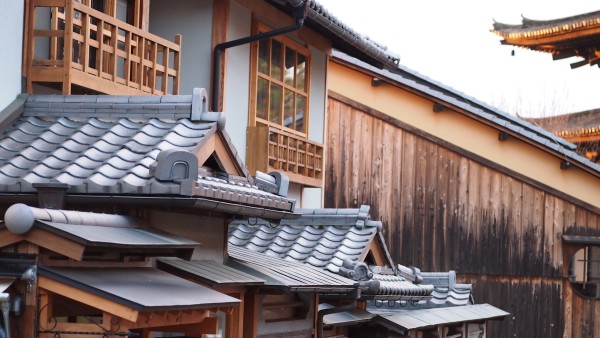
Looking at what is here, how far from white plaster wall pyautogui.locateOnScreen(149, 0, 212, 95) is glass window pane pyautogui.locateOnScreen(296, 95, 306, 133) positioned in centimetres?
331

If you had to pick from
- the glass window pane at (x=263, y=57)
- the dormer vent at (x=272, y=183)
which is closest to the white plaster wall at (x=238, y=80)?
the glass window pane at (x=263, y=57)

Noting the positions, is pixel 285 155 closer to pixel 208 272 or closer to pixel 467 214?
pixel 208 272

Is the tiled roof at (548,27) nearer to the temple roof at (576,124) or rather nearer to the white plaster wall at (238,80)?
the temple roof at (576,124)

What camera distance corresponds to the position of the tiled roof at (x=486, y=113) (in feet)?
82.9

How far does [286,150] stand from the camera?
18.4 m

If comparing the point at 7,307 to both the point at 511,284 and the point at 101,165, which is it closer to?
the point at 101,165

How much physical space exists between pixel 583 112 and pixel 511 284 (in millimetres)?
9448

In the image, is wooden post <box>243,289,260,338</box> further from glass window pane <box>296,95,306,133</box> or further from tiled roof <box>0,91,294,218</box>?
glass window pane <box>296,95,306,133</box>

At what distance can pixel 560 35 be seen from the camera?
35.2m

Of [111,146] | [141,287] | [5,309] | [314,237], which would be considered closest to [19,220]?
[5,309]

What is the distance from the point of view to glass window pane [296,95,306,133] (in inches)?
773

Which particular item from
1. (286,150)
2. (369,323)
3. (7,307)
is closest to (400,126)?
(286,150)

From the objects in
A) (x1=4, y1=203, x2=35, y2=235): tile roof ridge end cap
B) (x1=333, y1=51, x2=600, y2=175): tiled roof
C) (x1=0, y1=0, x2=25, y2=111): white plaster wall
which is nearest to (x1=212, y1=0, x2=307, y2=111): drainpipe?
(x1=0, y1=0, x2=25, y2=111): white plaster wall

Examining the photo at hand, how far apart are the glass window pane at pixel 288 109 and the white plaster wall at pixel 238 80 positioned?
1.45 m
